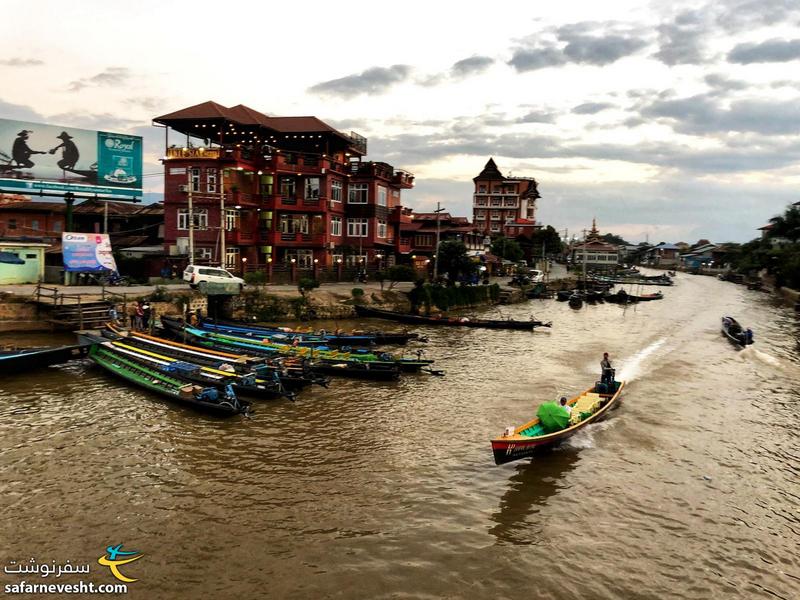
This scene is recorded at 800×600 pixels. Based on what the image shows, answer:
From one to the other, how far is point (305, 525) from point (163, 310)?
94.1 feet

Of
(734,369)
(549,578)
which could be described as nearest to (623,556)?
(549,578)

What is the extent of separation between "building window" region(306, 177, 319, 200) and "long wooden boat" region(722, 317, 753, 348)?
41752mm

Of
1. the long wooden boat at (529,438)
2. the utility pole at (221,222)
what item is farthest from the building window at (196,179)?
the long wooden boat at (529,438)

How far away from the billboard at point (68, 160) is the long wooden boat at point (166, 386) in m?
21.5

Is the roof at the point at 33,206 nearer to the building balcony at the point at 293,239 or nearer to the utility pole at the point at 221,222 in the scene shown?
the utility pole at the point at 221,222

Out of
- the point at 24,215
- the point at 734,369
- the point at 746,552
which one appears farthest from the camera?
the point at 24,215

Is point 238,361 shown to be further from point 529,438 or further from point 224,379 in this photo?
point 529,438

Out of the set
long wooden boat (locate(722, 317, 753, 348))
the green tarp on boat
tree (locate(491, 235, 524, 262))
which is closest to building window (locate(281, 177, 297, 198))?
the green tarp on boat

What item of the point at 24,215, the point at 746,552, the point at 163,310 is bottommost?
the point at 746,552

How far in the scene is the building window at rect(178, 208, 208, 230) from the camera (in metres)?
50.4

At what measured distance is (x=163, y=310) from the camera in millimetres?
37750

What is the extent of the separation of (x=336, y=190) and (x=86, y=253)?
26330mm

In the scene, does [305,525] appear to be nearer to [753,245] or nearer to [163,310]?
[163,310]

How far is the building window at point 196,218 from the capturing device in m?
50.4
